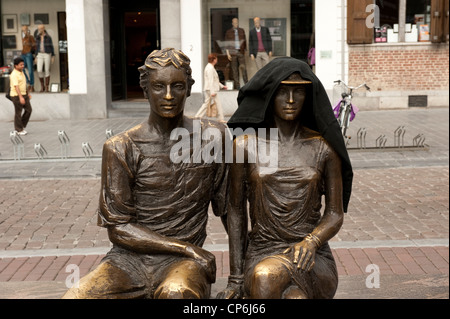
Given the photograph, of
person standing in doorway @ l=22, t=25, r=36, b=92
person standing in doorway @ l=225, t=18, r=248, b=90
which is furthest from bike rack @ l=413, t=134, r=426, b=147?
person standing in doorway @ l=22, t=25, r=36, b=92

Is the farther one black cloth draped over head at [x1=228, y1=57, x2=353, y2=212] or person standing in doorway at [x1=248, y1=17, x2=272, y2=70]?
person standing in doorway at [x1=248, y1=17, x2=272, y2=70]

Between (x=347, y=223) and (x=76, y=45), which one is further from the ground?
(x=76, y=45)

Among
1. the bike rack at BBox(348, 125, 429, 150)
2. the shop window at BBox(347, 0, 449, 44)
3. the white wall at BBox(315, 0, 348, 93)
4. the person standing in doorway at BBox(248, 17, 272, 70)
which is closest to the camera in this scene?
the bike rack at BBox(348, 125, 429, 150)

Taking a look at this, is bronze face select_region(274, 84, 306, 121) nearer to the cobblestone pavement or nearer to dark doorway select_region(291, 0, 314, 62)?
the cobblestone pavement

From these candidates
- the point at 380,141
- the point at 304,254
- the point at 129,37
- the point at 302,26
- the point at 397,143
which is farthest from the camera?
the point at 129,37

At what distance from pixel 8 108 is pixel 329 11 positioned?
8591mm

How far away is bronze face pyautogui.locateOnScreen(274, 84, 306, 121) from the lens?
387 cm

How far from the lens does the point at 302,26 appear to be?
19.0 meters

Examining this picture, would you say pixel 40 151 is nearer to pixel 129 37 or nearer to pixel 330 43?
pixel 129 37

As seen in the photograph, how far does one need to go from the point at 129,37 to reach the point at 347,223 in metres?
14.0

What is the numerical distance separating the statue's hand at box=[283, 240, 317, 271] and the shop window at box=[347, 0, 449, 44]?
1501 centimetres

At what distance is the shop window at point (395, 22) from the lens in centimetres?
1842

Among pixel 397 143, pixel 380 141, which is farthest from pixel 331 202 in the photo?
pixel 397 143

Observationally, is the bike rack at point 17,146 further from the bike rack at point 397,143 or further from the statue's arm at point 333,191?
the statue's arm at point 333,191
